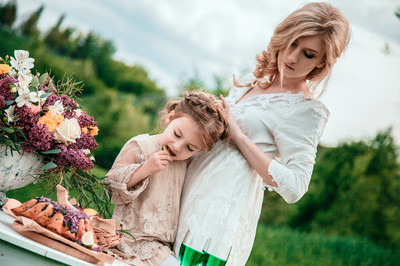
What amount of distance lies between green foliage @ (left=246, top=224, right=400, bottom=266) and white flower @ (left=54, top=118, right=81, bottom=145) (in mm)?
6283

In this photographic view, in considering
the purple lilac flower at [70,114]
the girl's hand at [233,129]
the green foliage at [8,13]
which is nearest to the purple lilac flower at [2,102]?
the purple lilac flower at [70,114]

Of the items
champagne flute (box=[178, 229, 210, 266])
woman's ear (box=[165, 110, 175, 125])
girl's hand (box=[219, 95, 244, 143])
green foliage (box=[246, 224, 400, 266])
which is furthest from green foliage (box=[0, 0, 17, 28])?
champagne flute (box=[178, 229, 210, 266])

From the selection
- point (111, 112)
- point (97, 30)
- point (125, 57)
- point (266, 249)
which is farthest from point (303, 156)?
point (125, 57)

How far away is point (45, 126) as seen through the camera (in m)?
2.02

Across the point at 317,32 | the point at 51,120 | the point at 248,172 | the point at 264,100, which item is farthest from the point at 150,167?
the point at 317,32

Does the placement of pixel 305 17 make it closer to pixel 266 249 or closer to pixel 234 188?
pixel 234 188

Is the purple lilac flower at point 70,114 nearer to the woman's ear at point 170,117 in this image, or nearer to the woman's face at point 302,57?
the woman's ear at point 170,117

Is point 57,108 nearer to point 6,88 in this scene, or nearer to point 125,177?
point 6,88

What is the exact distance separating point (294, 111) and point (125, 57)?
21818mm

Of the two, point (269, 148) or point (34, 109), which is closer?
point (34, 109)

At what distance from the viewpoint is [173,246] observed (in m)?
2.40

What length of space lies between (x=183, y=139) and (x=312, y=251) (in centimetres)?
687

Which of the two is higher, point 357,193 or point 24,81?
point 357,193

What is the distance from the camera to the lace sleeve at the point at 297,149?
7.82 ft
